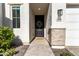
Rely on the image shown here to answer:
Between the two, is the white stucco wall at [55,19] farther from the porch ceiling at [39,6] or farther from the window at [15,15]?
the window at [15,15]

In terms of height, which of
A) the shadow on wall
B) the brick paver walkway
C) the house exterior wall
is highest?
the house exterior wall

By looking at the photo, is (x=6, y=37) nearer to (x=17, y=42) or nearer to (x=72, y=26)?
(x=17, y=42)

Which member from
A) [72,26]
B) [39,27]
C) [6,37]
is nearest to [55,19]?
[72,26]

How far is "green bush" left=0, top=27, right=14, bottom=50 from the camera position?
794 centimetres

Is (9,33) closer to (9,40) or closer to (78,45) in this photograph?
(9,40)

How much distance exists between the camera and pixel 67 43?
29.8ft

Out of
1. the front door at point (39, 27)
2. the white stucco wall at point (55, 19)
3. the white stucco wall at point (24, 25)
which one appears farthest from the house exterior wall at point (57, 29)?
the front door at point (39, 27)

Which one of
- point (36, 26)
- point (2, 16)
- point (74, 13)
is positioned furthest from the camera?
point (36, 26)

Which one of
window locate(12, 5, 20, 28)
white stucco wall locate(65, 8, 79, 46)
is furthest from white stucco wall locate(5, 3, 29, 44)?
white stucco wall locate(65, 8, 79, 46)

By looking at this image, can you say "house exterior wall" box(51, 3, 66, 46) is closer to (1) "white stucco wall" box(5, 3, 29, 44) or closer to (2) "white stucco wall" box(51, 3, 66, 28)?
(2) "white stucco wall" box(51, 3, 66, 28)

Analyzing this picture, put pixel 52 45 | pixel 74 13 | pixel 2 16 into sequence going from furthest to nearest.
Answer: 1. pixel 52 45
2. pixel 2 16
3. pixel 74 13

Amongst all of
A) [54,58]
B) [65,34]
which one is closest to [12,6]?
[65,34]

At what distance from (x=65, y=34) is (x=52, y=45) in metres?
1.03

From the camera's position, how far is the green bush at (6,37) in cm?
794
